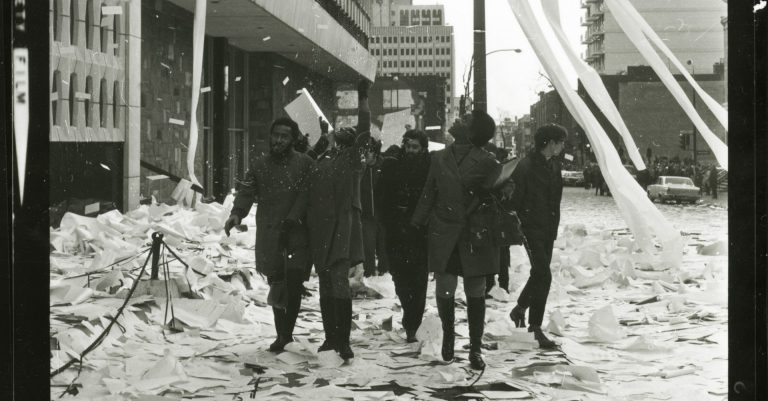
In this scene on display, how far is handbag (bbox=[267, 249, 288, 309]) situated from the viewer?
630 cm

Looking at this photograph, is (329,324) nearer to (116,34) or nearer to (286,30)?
(116,34)

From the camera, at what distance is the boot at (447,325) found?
625 cm

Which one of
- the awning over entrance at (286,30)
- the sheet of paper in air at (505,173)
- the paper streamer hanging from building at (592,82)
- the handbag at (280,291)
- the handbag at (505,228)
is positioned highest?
the awning over entrance at (286,30)

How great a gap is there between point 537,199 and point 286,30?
12032 mm

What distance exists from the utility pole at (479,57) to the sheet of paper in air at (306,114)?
4.19 meters

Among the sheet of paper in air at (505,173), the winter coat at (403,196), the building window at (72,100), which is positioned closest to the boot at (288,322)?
the winter coat at (403,196)

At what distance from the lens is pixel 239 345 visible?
6.86m

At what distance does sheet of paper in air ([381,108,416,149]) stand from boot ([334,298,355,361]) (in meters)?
2.14

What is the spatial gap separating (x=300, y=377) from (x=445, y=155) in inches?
67.9

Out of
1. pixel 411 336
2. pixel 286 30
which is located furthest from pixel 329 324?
pixel 286 30

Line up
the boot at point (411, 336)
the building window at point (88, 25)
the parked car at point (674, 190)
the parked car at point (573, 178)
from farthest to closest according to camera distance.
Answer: the parked car at point (573, 178)
the parked car at point (674, 190)
the building window at point (88, 25)
the boot at point (411, 336)

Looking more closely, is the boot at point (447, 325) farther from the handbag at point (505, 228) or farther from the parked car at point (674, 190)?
the parked car at point (674, 190)

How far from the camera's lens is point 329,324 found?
639 cm
